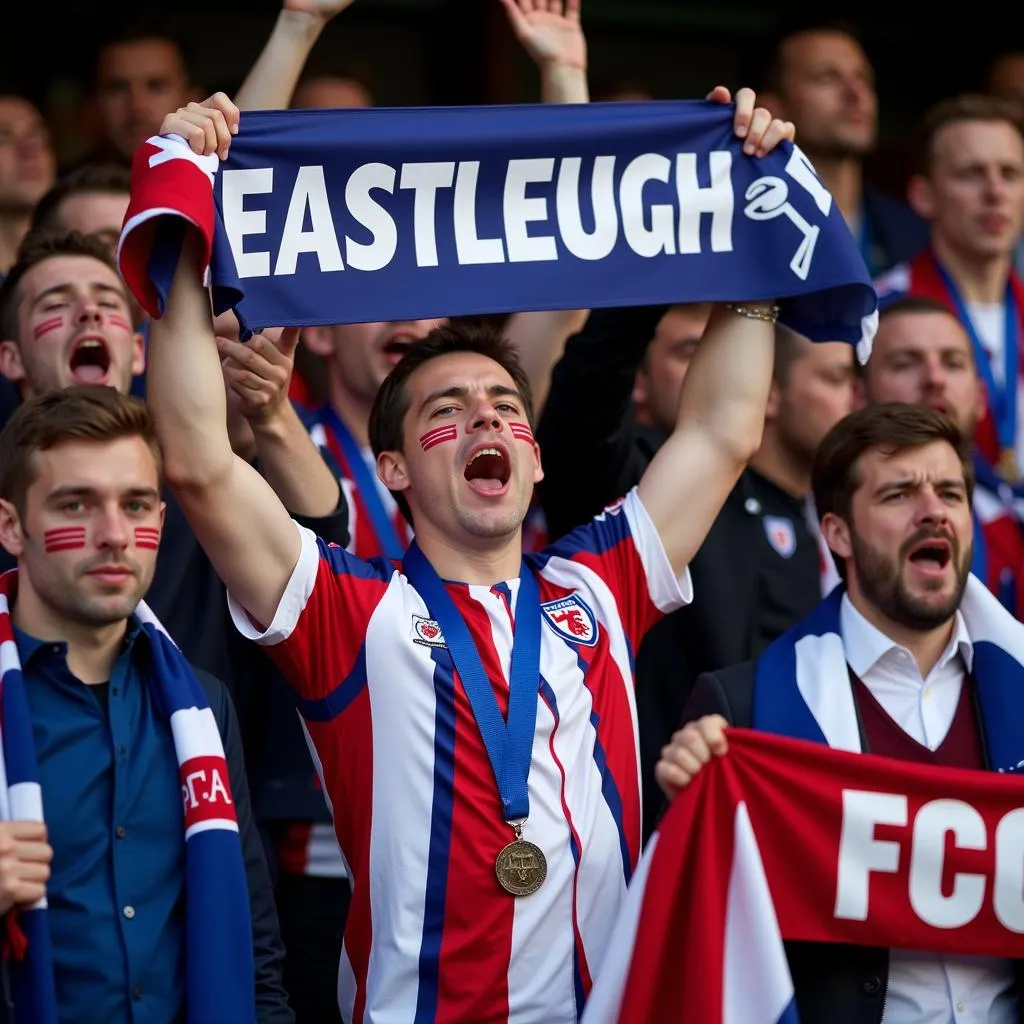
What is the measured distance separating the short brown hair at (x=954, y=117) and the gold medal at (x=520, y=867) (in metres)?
4.13

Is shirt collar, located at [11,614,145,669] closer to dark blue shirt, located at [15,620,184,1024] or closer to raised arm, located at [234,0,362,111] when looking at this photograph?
dark blue shirt, located at [15,620,184,1024]

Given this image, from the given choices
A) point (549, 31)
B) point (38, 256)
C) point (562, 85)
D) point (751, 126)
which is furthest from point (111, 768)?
point (549, 31)

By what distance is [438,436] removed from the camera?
4.30 meters

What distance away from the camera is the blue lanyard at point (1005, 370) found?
672 cm

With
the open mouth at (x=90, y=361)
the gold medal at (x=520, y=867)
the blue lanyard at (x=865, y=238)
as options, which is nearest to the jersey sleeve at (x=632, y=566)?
the gold medal at (x=520, y=867)

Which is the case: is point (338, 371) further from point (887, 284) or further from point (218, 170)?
A: point (887, 284)

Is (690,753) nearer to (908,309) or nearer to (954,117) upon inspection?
(908,309)

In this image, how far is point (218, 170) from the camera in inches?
165

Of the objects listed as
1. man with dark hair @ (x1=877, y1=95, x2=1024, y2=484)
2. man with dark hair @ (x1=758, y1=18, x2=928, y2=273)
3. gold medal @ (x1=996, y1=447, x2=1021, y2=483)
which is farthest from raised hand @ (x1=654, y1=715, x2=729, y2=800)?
man with dark hair @ (x1=758, y1=18, x2=928, y2=273)

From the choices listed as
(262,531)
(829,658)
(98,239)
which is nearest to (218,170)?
(262,531)

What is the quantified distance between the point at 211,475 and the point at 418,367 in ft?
2.30

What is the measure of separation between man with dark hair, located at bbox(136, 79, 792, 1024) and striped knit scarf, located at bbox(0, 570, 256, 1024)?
27 centimetres

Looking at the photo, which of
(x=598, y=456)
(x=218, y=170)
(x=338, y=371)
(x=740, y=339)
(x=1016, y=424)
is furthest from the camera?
(x=1016, y=424)

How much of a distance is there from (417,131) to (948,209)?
3281 mm
